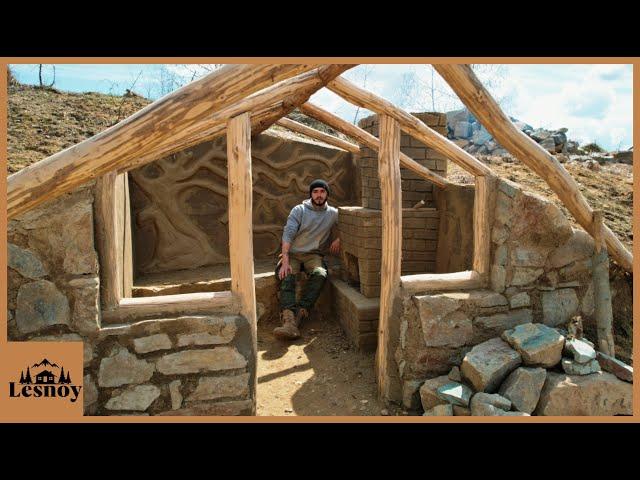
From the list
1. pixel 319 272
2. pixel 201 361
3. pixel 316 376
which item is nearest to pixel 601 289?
pixel 316 376

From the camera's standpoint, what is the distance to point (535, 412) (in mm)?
3211

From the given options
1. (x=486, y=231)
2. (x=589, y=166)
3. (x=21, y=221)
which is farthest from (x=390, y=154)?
(x=589, y=166)

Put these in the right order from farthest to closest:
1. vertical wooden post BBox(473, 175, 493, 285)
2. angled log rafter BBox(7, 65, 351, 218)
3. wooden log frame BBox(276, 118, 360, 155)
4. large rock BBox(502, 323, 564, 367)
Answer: wooden log frame BBox(276, 118, 360, 155)
vertical wooden post BBox(473, 175, 493, 285)
large rock BBox(502, 323, 564, 367)
angled log rafter BBox(7, 65, 351, 218)

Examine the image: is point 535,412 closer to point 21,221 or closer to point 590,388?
point 590,388

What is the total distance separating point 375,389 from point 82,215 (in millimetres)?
2882

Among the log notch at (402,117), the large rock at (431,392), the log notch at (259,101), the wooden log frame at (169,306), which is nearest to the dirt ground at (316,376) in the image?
the large rock at (431,392)

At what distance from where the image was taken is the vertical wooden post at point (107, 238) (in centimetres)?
299

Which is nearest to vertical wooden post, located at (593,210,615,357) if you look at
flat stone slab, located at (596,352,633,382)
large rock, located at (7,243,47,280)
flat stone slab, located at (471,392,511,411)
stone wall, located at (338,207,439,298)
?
flat stone slab, located at (596,352,633,382)

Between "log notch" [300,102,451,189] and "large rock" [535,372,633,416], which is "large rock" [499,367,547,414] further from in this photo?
"log notch" [300,102,451,189]

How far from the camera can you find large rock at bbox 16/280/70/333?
286 centimetres

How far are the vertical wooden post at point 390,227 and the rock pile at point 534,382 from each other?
1.70 ft

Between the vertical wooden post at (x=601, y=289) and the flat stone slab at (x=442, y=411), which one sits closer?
the flat stone slab at (x=442, y=411)

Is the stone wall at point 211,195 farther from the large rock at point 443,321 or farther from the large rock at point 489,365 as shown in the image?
the large rock at point 489,365

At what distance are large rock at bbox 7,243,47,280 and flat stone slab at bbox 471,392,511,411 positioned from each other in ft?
10.1
